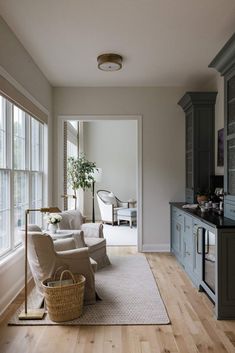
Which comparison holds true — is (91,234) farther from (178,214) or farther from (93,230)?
(178,214)

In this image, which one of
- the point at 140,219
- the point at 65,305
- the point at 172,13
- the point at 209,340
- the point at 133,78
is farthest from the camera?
the point at 140,219

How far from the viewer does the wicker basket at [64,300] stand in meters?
2.59

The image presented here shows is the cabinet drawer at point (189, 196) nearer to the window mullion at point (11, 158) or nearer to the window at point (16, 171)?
the window at point (16, 171)

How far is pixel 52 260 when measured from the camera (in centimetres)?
280

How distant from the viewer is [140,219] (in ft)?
16.6

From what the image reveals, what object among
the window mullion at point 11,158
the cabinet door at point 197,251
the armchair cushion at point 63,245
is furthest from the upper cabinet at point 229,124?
the window mullion at point 11,158

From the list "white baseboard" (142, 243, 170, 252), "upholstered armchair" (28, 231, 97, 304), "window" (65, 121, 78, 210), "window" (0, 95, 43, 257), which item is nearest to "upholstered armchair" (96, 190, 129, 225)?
"window" (65, 121, 78, 210)

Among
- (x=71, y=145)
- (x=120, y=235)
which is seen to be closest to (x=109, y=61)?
(x=120, y=235)

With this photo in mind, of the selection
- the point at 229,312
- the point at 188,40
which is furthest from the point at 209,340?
the point at 188,40

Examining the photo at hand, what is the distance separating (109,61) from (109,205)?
15.0 ft

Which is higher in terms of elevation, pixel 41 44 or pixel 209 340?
pixel 41 44

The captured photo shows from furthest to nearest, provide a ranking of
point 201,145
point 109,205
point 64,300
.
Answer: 1. point 109,205
2. point 201,145
3. point 64,300

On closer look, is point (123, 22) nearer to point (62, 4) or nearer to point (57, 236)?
point (62, 4)

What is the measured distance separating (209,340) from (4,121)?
2752 millimetres
